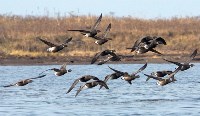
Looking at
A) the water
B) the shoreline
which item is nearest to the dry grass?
the shoreline

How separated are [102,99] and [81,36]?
18580mm

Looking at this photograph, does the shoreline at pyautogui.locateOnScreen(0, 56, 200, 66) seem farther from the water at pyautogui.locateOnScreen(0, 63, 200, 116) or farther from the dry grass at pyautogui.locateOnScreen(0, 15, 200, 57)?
the water at pyautogui.locateOnScreen(0, 63, 200, 116)

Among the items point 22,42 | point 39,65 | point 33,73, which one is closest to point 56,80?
point 33,73

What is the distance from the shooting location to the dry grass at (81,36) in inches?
1694

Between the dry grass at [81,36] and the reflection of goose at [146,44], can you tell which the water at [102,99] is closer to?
the reflection of goose at [146,44]

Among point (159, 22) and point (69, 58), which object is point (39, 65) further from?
point (159, 22)

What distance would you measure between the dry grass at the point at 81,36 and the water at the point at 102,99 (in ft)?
20.9

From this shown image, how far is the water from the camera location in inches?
922

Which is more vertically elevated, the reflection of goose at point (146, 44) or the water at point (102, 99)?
the reflection of goose at point (146, 44)

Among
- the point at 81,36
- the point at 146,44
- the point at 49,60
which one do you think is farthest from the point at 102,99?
the point at 81,36

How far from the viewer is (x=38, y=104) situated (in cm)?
2539

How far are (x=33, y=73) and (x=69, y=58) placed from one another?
13.7 feet

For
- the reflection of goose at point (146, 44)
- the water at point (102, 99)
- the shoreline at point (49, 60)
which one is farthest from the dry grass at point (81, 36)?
the reflection of goose at point (146, 44)

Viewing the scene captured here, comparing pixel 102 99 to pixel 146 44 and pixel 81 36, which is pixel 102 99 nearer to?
pixel 146 44
